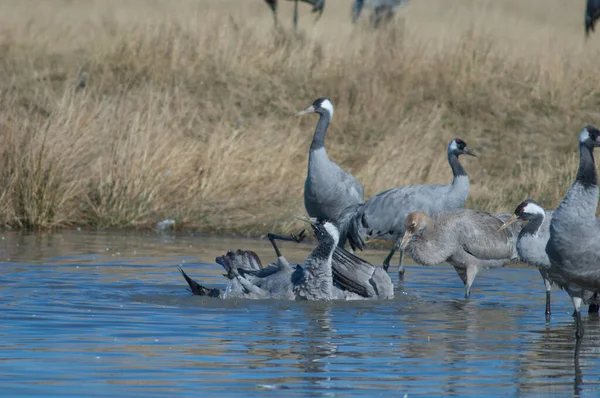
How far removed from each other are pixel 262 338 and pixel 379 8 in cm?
1715

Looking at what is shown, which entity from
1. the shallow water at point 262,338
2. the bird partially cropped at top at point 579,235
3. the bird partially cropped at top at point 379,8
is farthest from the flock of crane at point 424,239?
the bird partially cropped at top at point 379,8

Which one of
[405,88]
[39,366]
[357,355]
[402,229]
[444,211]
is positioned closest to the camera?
[39,366]

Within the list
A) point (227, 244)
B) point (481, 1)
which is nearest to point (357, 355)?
point (227, 244)

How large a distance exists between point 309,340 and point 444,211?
379 cm

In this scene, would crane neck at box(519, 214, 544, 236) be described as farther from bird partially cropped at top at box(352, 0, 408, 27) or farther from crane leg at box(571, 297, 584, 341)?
bird partially cropped at top at box(352, 0, 408, 27)

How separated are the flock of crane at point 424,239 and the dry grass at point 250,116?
1.42 m

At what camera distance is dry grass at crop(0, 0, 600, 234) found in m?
13.8

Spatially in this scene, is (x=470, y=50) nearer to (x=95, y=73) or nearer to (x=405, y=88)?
(x=405, y=88)

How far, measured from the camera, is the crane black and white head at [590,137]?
809 centimetres

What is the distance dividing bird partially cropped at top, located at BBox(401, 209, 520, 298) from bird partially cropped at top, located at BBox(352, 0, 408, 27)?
12.1 meters

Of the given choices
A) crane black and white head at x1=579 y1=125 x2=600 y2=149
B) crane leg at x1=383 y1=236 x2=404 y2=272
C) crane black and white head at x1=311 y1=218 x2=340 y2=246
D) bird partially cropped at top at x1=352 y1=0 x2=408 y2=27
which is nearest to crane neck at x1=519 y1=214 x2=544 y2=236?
crane black and white head at x1=579 y1=125 x2=600 y2=149

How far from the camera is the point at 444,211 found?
11227 mm

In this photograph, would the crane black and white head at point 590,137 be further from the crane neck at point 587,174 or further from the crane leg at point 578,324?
the crane leg at point 578,324

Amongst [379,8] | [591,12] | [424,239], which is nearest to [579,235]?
[424,239]
